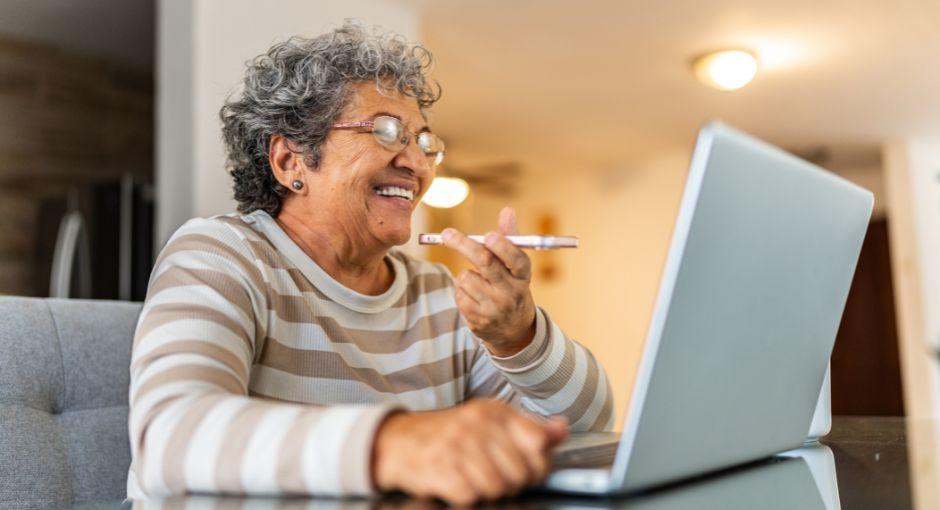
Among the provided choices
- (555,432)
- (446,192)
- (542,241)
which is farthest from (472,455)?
(446,192)

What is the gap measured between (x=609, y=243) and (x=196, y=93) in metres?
4.39

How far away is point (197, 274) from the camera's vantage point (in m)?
0.93

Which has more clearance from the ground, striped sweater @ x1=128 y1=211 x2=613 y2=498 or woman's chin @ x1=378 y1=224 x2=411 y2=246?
woman's chin @ x1=378 y1=224 x2=411 y2=246

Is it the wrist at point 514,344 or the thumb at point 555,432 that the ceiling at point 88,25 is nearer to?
the wrist at point 514,344

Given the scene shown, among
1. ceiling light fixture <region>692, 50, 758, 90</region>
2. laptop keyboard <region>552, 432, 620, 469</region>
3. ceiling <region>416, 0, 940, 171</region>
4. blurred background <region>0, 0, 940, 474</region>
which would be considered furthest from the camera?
ceiling light fixture <region>692, 50, 758, 90</region>

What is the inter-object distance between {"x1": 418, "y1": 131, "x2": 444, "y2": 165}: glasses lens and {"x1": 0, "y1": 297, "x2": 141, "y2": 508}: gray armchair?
1.77ft

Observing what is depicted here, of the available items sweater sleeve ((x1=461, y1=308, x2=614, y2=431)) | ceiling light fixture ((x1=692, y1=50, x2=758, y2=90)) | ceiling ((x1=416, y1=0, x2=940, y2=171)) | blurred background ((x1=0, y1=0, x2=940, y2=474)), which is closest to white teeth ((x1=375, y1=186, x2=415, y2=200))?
sweater sleeve ((x1=461, y1=308, x2=614, y2=431))

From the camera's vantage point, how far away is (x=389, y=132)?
1.36 metres

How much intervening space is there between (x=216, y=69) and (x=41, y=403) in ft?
5.99

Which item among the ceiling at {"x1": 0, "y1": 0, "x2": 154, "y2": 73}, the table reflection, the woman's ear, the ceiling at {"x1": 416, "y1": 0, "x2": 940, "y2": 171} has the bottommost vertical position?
the table reflection

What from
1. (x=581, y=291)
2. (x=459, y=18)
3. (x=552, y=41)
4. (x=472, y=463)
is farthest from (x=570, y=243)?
(x=581, y=291)

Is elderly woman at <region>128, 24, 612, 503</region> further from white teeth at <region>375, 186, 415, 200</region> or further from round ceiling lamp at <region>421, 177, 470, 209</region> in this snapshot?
round ceiling lamp at <region>421, 177, 470, 209</region>

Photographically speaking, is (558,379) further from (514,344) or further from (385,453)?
(385,453)

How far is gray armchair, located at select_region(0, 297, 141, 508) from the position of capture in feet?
3.68
